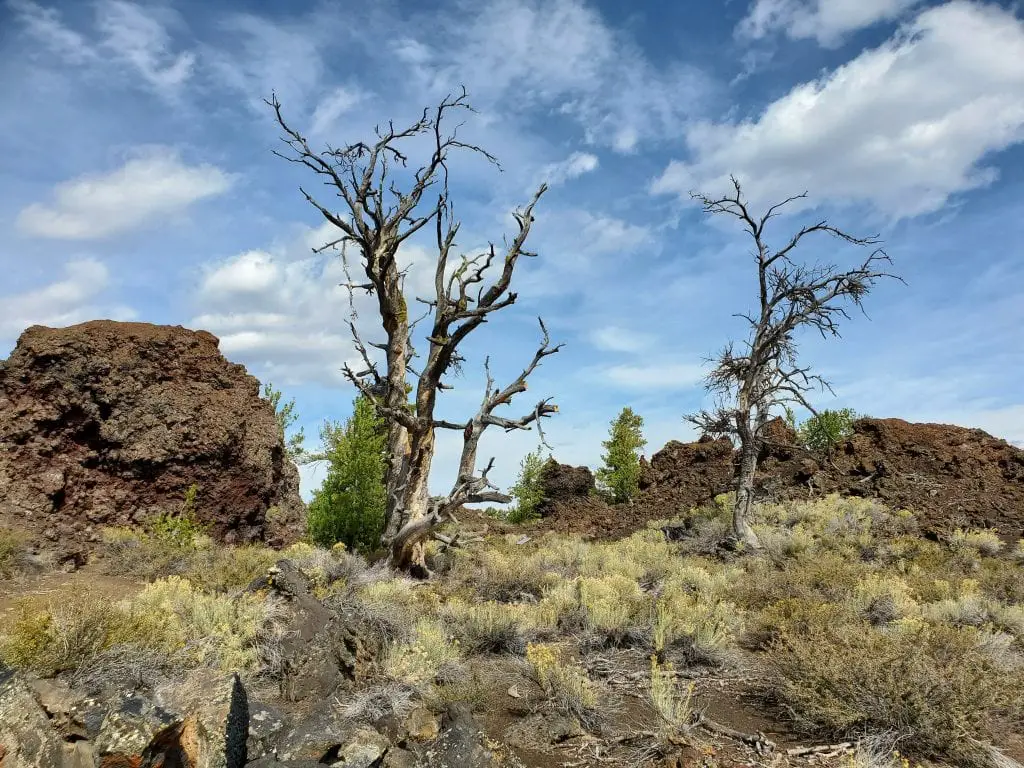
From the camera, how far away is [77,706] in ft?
13.6

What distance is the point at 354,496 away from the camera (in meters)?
15.0

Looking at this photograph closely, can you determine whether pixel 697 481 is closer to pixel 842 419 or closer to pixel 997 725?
pixel 842 419

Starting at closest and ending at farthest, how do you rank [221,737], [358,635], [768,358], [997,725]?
[221,737] → [997,725] → [358,635] → [768,358]

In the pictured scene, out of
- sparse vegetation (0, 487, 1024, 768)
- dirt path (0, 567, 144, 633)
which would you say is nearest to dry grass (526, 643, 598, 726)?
sparse vegetation (0, 487, 1024, 768)

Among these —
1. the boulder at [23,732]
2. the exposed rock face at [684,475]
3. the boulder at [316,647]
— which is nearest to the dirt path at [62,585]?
the boulder at [316,647]

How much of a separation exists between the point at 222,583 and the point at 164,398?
18.5ft

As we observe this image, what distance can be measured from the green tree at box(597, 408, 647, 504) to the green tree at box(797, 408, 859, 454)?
24.1 feet

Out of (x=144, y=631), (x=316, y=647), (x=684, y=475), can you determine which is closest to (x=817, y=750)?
(x=316, y=647)

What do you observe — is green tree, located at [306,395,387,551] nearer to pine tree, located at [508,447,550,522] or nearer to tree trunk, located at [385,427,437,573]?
tree trunk, located at [385,427,437,573]

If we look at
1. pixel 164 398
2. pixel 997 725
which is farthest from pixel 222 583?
pixel 997 725

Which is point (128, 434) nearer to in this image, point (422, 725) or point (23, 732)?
point (422, 725)

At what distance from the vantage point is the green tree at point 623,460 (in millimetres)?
29953

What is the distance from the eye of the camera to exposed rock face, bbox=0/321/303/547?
12.2m

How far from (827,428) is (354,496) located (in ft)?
71.0
